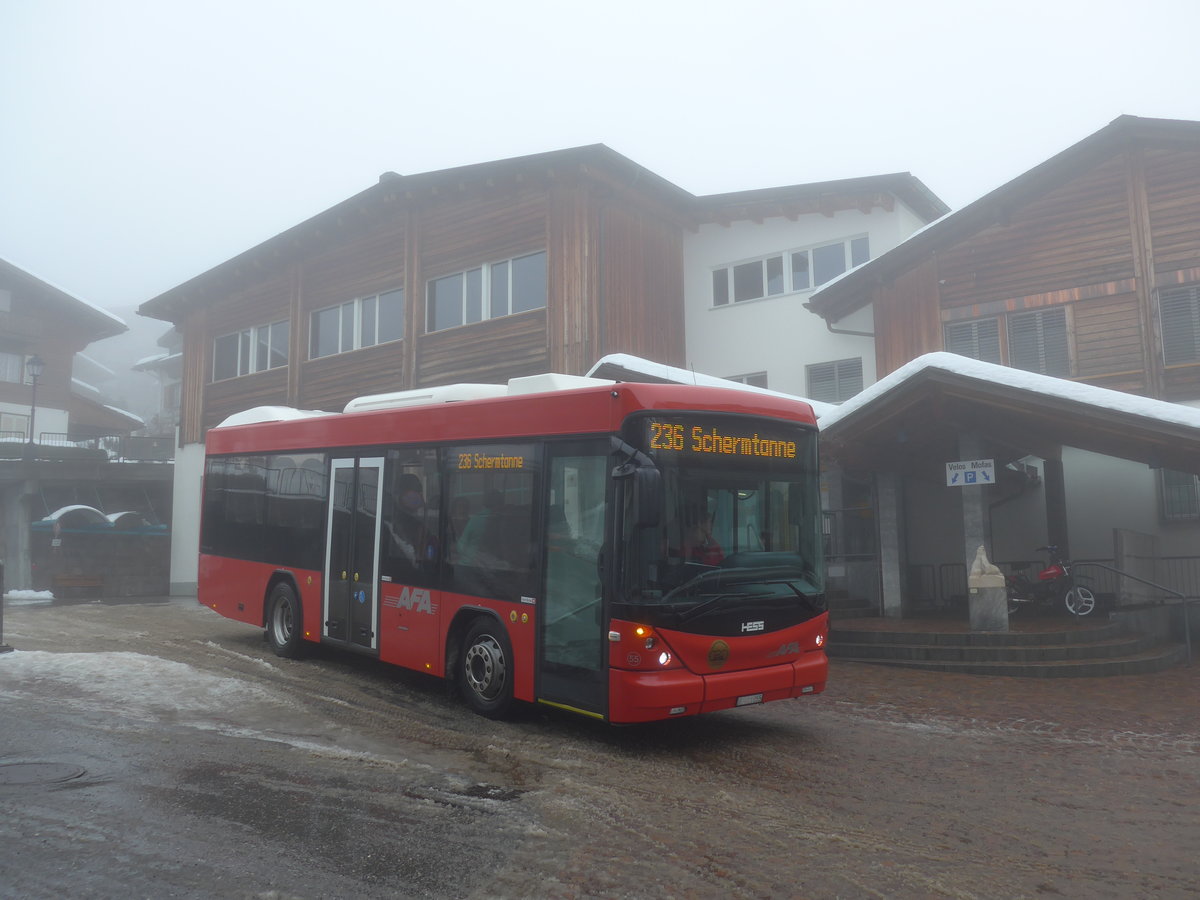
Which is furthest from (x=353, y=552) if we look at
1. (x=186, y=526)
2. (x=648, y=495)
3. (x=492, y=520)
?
(x=186, y=526)

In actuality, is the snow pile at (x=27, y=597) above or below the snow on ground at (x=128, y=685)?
below

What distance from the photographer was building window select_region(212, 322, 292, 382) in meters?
27.7

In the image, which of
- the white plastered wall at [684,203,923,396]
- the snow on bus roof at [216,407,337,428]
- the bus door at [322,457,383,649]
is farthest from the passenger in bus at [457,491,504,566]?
the white plastered wall at [684,203,923,396]

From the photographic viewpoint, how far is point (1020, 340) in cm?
1877

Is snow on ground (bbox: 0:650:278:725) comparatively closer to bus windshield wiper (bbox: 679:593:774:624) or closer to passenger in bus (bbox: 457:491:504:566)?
passenger in bus (bbox: 457:491:504:566)

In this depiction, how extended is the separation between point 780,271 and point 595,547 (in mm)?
16788

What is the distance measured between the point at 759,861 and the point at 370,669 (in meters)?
7.51

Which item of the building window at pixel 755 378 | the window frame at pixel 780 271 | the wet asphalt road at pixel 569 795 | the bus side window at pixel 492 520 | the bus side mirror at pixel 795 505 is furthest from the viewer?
the building window at pixel 755 378

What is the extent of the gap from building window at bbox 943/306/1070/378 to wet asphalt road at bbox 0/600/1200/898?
9.14 metres

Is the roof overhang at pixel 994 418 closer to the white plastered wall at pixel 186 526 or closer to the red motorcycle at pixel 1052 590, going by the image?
the red motorcycle at pixel 1052 590

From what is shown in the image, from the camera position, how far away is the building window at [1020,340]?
1830 centimetres

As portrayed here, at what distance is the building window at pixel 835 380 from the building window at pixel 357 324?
1006 cm

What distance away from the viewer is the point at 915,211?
901 inches

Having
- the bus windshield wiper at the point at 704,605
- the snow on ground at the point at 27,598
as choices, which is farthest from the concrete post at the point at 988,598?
the snow on ground at the point at 27,598
